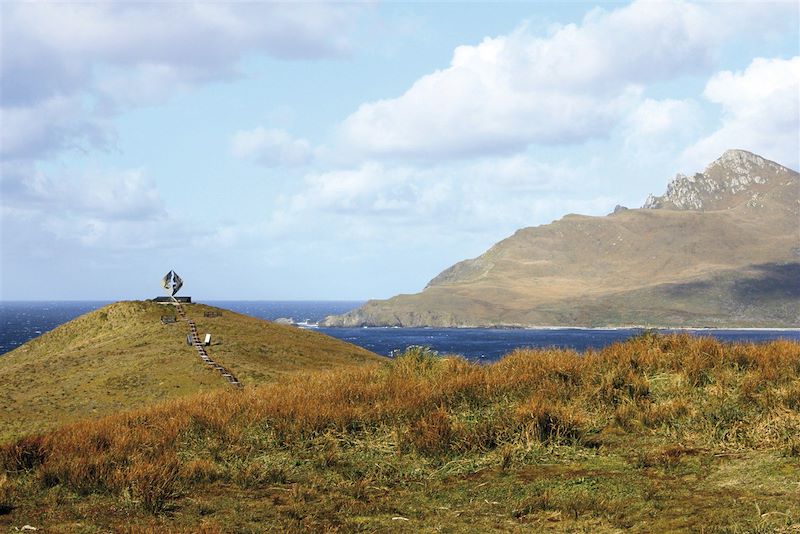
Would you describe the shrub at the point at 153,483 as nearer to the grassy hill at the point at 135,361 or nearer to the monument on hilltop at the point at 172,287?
the grassy hill at the point at 135,361

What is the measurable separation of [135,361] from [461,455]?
23.9 meters

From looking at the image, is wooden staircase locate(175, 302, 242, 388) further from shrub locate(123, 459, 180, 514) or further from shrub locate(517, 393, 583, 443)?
shrub locate(517, 393, 583, 443)

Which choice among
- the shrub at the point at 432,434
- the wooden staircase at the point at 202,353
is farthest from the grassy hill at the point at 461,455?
the wooden staircase at the point at 202,353

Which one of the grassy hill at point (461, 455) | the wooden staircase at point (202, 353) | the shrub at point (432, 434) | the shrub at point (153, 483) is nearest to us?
the grassy hill at point (461, 455)

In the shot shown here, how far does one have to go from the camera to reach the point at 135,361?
3194cm

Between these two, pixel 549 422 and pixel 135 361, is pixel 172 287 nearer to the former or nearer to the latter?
pixel 135 361

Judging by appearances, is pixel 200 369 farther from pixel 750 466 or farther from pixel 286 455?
pixel 750 466

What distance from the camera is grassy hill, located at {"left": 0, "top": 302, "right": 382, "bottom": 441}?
26188 millimetres

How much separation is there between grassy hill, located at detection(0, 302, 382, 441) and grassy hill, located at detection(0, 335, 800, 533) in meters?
8.89

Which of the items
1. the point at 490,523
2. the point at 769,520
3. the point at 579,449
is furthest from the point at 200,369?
the point at 769,520

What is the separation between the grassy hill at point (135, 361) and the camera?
26.2 metres

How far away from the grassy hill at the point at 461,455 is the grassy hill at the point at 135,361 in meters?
8.89

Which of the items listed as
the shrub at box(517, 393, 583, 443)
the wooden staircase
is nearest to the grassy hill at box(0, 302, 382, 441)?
the wooden staircase

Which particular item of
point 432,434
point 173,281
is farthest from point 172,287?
point 432,434
